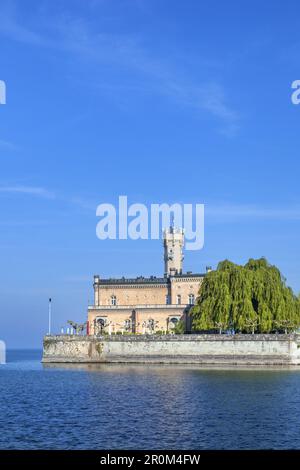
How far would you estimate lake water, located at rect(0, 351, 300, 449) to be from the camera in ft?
111

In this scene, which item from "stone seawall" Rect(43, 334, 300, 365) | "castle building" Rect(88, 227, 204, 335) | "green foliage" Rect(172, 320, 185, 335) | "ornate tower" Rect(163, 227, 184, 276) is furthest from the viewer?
"ornate tower" Rect(163, 227, 184, 276)

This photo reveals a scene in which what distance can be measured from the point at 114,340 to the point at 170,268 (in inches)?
1318

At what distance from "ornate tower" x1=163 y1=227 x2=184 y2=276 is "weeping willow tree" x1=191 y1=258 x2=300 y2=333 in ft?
112

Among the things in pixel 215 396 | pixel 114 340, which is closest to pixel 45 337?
pixel 114 340

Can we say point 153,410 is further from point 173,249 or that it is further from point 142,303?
point 173,249

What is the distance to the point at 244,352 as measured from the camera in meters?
77.1

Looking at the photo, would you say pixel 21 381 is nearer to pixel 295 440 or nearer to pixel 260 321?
pixel 260 321

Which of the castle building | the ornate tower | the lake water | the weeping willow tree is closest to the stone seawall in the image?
the weeping willow tree

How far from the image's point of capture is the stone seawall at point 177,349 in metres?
76.3

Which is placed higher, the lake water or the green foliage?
the green foliage

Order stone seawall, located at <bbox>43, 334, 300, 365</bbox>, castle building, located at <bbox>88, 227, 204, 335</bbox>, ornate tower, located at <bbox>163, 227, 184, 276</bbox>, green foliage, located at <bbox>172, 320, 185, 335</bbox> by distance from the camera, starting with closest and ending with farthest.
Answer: stone seawall, located at <bbox>43, 334, 300, 365</bbox>
green foliage, located at <bbox>172, 320, 185, 335</bbox>
castle building, located at <bbox>88, 227, 204, 335</bbox>
ornate tower, located at <bbox>163, 227, 184, 276</bbox>

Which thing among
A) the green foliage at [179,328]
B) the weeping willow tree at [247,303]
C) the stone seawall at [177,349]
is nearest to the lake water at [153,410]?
the stone seawall at [177,349]

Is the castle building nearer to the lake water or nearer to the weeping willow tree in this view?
the weeping willow tree

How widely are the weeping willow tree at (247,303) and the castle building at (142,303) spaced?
51.2 feet
